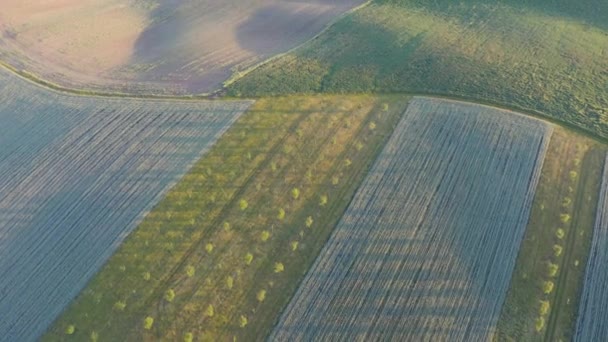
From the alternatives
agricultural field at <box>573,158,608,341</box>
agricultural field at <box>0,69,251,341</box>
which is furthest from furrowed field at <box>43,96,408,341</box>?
agricultural field at <box>573,158,608,341</box>

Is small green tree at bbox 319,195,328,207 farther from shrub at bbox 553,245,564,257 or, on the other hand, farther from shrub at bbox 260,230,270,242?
shrub at bbox 553,245,564,257

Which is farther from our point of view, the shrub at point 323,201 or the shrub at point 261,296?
the shrub at point 323,201

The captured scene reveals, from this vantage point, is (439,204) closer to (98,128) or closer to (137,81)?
(98,128)

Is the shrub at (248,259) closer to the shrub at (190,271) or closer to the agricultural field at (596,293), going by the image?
the shrub at (190,271)

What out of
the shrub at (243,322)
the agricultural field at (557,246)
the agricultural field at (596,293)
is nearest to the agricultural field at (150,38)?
the shrub at (243,322)

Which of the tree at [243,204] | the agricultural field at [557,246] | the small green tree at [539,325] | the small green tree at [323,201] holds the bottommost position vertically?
the agricultural field at [557,246]

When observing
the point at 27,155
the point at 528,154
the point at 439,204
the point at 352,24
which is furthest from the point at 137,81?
the point at 528,154

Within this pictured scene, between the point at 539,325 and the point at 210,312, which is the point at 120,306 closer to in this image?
the point at 210,312
